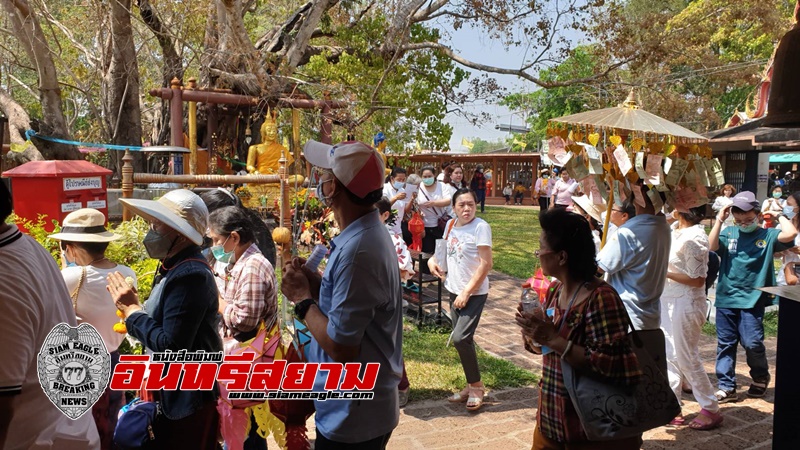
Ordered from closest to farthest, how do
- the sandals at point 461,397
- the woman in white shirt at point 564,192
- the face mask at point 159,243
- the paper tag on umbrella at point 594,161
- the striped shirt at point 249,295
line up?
1. the face mask at point 159,243
2. the striped shirt at point 249,295
3. the paper tag on umbrella at point 594,161
4. the sandals at point 461,397
5. the woman in white shirt at point 564,192

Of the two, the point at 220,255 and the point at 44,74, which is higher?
the point at 44,74

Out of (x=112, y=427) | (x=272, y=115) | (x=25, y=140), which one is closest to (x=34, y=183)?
(x=25, y=140)

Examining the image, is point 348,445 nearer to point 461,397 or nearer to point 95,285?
point 95,285

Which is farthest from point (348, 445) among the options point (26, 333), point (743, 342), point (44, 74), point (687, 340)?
point (44, 74)

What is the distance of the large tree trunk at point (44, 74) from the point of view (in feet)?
31.1

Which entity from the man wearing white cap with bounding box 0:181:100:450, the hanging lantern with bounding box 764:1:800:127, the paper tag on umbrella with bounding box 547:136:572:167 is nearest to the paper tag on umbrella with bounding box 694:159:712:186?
the paper tag on umbrella with bounding box 547:136:572:167

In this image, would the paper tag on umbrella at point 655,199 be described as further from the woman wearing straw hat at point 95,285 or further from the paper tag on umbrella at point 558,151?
the woman wearing straw hat at point 95,285

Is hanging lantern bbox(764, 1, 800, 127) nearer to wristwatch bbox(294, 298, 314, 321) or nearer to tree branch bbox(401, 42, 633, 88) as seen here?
wristwatch bbox(294, 298, 314, 321)

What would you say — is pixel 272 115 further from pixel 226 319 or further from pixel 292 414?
pixel 292 414

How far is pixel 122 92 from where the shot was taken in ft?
43.9

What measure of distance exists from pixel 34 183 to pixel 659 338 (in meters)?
7.12

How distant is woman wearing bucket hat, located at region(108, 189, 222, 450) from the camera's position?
8.78 feet

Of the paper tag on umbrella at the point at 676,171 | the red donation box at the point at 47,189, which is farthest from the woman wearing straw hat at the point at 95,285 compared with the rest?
the red donation box at the point at 47,189

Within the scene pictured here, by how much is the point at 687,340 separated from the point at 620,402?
106 inches
